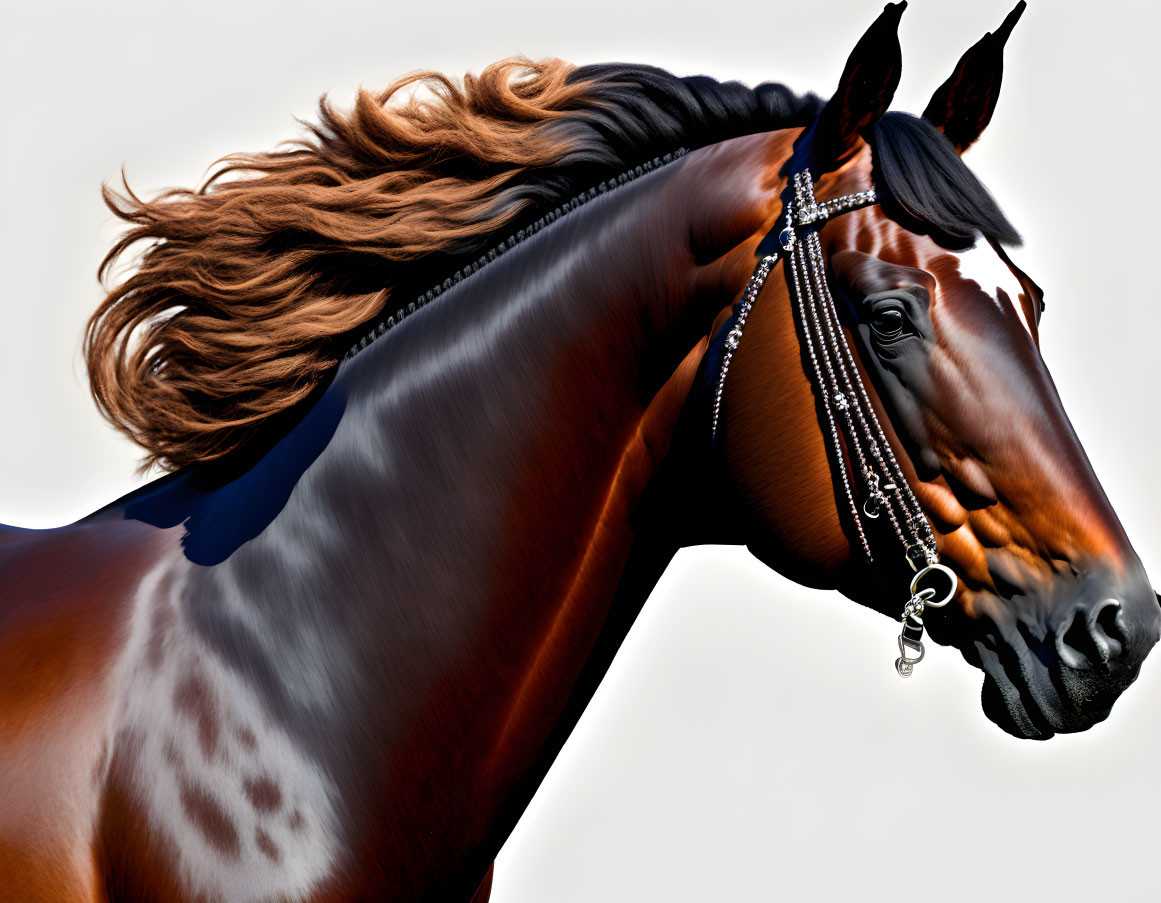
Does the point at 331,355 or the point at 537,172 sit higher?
the point at 537,172

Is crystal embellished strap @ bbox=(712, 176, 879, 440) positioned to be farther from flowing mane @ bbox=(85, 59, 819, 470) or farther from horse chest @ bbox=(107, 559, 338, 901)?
horse chest @ bbox=(107, 559, 338, 901)

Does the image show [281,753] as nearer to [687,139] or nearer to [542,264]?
[542,264]

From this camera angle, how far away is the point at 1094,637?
6.98 feet

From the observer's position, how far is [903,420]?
2209mm

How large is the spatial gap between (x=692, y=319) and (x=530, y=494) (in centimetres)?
50

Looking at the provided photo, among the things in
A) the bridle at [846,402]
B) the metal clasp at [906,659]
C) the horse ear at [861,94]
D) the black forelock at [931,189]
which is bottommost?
the metal clasp at [906,659]

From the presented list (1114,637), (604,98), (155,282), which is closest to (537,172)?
(604,98)

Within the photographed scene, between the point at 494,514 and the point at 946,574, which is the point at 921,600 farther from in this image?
the point at 494,514

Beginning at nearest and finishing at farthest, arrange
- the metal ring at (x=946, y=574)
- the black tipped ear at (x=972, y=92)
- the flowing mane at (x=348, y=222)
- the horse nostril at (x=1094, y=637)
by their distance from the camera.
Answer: the horse nostril at (x=1094, y=637) → the metal ring at (x=946, y=574) → the black tipped ear at (x=972, y=92) → the flowing mane at (x=348, y=222)

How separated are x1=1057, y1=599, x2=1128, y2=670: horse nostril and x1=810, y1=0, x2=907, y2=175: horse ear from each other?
1.03 m

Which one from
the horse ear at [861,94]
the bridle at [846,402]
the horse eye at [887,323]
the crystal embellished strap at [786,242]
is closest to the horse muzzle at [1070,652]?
the bridle at [846,402]

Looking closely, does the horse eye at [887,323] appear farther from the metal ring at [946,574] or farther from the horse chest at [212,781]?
the horse chest at [212,781]

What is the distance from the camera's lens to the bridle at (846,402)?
223 cm

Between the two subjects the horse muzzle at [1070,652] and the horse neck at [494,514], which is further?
the horse neck at [494,514]
